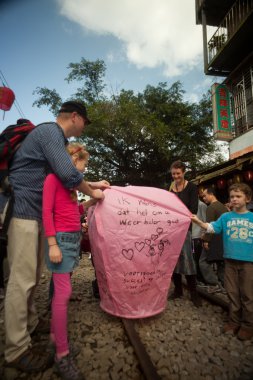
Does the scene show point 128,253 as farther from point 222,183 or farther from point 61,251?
point 222,183

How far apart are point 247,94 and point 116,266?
9.75 meters

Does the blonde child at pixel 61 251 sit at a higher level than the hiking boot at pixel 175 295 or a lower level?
higher

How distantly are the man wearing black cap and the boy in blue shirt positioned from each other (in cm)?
157

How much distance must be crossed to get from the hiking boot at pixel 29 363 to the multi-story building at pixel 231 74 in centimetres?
762

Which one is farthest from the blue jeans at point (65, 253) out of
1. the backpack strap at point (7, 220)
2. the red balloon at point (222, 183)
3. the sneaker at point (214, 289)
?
the red balloon at point (222, 183)

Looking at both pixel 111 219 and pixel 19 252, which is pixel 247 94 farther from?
pixel 19 252

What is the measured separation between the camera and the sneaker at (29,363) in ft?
6.18

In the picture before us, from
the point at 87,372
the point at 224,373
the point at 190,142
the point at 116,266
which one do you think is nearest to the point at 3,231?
the point at 116,266

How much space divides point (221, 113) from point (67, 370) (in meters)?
10.5

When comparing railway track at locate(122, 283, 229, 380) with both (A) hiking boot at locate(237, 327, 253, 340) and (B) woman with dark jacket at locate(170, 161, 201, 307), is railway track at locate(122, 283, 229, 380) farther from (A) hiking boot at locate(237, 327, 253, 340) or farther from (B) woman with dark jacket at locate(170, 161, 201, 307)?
(B) woman with dark jacket at locate(170, 161, 201, 307)

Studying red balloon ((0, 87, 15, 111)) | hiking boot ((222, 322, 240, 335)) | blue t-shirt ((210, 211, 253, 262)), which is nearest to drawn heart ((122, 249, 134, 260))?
blue t-shirt ((210, 211, 253, 262))

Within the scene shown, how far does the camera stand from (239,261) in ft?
8.80

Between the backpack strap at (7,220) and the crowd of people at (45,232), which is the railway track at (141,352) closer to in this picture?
the crowd of people at (45,232)

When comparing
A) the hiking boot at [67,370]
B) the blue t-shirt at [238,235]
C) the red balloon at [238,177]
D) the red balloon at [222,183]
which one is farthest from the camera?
the red balloon at [222,183]
